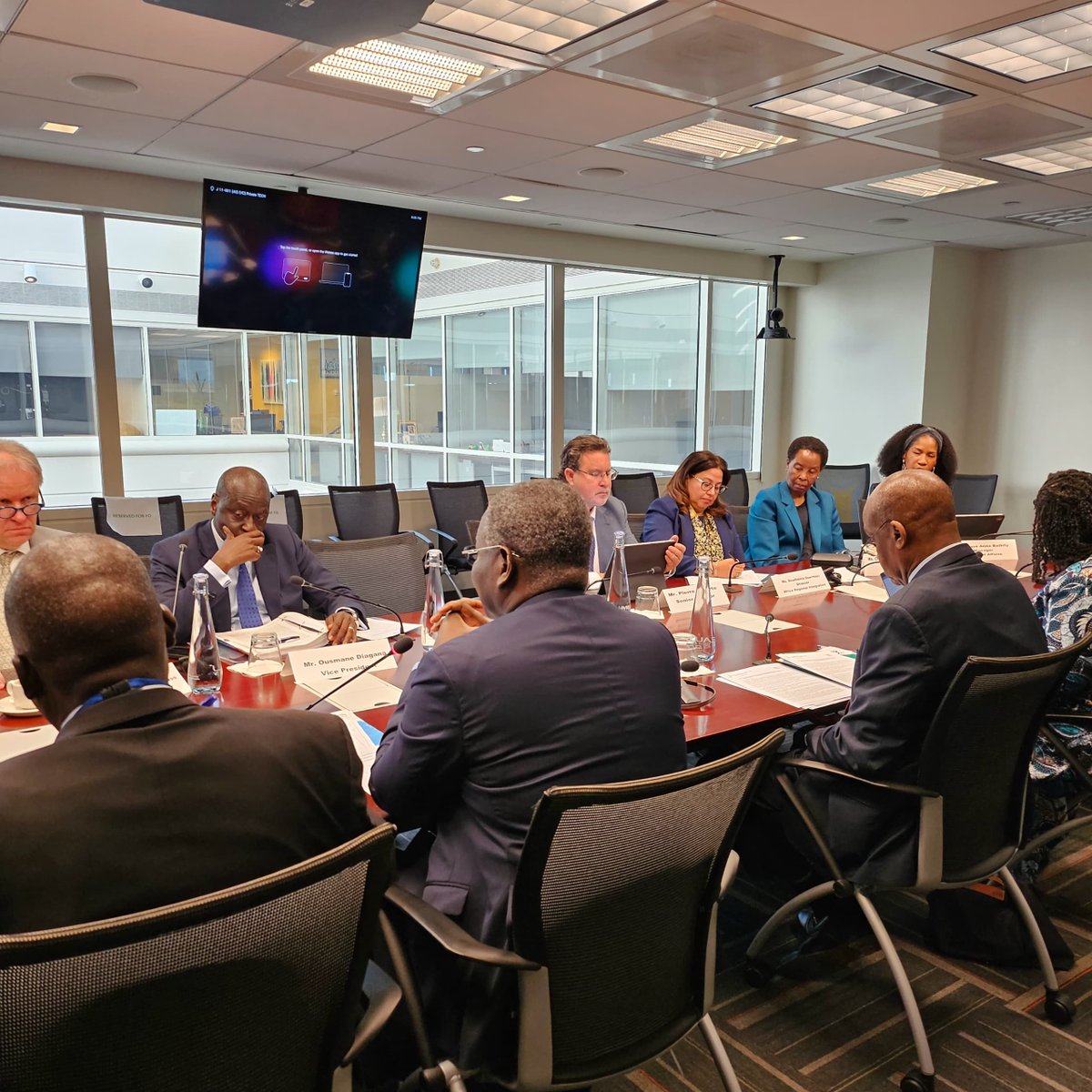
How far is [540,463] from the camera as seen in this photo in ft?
25.6

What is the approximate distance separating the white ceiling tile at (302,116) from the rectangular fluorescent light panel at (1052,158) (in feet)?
10.1

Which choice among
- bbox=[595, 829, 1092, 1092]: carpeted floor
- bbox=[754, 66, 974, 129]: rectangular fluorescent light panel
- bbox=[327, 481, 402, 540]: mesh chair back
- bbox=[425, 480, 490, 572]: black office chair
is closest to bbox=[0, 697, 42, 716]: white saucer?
bbox=[595, 829, 1092, 1092]: carpeted floor

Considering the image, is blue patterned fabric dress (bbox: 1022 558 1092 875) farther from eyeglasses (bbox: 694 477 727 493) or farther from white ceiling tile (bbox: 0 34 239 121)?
white ceiling tile (bbox: 0 34 239 121)

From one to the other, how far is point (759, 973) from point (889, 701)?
2.83ft

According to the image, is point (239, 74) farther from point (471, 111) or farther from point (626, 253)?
point (626, 253)

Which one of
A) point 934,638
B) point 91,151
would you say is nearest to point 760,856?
point 934,638

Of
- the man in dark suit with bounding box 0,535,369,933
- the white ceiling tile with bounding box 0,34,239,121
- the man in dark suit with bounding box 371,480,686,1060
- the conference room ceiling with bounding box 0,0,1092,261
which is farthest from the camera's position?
the white ceiling tile with bounding box 0,34,239,121

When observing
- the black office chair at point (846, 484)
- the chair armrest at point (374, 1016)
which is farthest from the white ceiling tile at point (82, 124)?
the black office chair at point (846, 484)

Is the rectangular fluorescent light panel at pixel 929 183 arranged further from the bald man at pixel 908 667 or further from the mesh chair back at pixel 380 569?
the bald man at pixel 908 667

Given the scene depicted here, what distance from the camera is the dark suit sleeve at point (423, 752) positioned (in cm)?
151

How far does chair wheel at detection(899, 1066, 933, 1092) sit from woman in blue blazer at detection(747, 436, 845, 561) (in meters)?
2.81

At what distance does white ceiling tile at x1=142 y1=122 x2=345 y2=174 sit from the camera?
4457mm

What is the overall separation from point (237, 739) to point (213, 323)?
15.2 ft

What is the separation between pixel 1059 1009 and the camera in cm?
225
